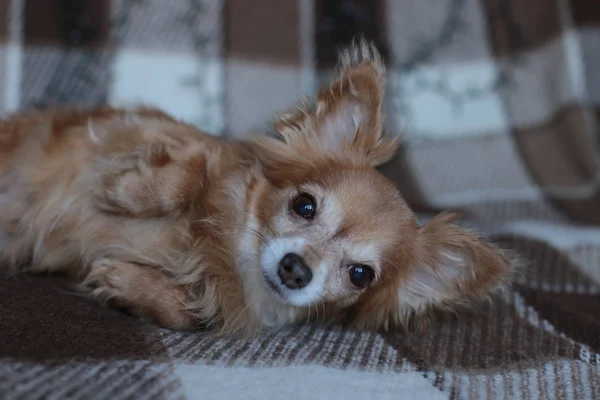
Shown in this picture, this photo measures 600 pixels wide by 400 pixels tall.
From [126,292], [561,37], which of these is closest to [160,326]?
[126,292]

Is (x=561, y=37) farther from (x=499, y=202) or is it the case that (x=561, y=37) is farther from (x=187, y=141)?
(x=187, y=141)

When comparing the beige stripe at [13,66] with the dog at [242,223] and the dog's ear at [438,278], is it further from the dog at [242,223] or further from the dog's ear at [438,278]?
the dog's ear at [438,278]

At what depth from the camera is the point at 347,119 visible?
160 cm

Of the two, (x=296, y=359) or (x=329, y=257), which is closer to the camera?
(x=296, y=359)

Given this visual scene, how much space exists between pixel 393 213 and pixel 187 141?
1.63ft

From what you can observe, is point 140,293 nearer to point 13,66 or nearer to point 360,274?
point 360,274

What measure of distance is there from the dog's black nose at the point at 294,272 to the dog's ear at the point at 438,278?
0.25m

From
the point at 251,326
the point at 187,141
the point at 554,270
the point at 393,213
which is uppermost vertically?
the point at 187,141

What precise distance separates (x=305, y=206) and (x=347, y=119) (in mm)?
258

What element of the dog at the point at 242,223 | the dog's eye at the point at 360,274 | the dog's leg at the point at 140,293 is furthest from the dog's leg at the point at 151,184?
the dog's eye at the point at 360,274

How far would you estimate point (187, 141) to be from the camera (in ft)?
5.10

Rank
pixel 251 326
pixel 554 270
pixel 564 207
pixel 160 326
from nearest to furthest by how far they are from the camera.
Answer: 1. pixel 160 326
2. pixel 251 326
3. pixel 554 270
4. pixel 564 207

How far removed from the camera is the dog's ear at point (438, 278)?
1546 mm

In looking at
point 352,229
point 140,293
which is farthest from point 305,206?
point 140,293
